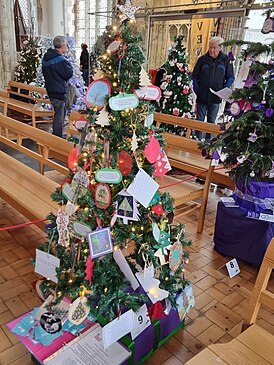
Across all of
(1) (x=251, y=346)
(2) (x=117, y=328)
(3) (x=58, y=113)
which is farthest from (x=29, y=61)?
(1) (x=251, y=346)

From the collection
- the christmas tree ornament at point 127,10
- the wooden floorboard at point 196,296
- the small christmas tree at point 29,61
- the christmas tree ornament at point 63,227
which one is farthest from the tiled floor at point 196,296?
the small christmas tree at point 29,61

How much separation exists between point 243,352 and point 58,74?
4.60 meters

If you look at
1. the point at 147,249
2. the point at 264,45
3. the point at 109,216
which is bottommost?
the point at 147,249

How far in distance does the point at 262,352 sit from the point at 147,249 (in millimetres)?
668

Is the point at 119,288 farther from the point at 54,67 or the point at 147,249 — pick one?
the point at 54,67

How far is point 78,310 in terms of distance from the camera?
158 centimetres

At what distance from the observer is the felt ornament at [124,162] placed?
153cm

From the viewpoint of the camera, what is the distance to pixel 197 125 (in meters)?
3.28

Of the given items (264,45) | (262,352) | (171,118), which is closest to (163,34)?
(171,118)

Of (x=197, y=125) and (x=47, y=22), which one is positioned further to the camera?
(x=47, y=22)

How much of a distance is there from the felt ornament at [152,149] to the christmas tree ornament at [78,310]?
752mm

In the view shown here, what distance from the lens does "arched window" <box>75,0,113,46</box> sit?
39.0 ft

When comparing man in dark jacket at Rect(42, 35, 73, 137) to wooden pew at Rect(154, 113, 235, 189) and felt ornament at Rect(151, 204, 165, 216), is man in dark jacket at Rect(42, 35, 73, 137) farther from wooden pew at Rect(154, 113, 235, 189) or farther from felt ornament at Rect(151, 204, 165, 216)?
felt ornament at Rect(151, 204, 165, 216)

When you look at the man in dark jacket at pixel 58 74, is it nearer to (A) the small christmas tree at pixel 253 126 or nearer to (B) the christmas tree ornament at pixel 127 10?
(A) the small christmas tree at pixel 253 126
